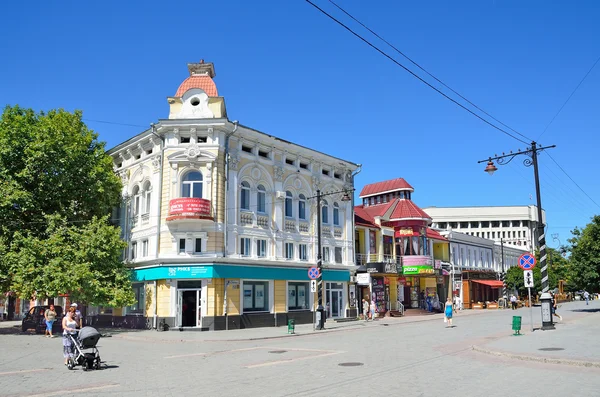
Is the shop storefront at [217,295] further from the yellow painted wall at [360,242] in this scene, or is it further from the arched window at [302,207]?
the yellow painted wall at [360,242]

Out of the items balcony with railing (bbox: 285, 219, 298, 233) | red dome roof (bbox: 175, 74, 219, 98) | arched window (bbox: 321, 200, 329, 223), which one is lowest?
balcony with railing (bbox: 285, 219, 298, 233)

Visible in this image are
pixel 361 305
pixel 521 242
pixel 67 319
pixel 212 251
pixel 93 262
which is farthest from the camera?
pixel 521 242

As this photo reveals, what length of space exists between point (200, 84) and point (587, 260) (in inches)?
1333

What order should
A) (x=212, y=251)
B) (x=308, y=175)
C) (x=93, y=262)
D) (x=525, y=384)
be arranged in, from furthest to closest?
1. (x=308, y=175)
2. (x=212, y=251)
3. (x=93, y=262)
4. (x=525, y=384)

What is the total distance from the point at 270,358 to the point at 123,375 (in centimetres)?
473

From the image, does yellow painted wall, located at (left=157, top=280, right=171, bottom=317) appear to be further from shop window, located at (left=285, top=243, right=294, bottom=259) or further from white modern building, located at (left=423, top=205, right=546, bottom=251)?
white modern building, located at (left=423, top=205, right=546, bottom=251)

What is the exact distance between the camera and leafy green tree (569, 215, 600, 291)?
42.9 metres

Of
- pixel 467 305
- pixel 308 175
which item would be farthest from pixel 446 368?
pixel 467 305

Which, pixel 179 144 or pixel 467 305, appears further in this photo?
pixel 467 305

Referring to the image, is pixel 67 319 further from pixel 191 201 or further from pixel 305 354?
pixel 191 201

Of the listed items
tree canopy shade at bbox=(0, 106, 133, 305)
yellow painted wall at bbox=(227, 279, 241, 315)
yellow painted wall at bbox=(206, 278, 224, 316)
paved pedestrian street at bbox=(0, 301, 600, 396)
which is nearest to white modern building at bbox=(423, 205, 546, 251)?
yellow painted wall at bbox=(227, 279, 241, 315)

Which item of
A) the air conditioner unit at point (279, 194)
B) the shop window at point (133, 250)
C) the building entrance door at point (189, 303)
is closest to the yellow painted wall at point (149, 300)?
the building entrance door at point (189, 303)

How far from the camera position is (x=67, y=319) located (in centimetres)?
1445

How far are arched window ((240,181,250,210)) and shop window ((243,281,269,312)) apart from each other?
476 centimetres
